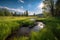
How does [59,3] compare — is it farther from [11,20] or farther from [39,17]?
[11,20]

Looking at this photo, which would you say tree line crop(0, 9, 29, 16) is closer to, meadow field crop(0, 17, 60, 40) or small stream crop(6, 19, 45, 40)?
meadow field crop(0, 17, 60, 40)

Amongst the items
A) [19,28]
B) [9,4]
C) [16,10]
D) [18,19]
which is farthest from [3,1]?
[19,28]

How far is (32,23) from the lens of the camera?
6.11 ft

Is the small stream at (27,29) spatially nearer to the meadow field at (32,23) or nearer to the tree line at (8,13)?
the meadow field at (32,23)

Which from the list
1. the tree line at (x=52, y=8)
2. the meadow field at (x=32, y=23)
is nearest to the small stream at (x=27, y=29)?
the meadow field at (x=32, y=23)

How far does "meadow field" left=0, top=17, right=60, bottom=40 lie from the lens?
1.40 metres

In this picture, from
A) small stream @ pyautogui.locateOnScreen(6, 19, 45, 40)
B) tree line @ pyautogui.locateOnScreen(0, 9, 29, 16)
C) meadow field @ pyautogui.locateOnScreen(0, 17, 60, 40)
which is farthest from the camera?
tree line @ pyautogui.locateOnScreen(0, 9, 29, 16)

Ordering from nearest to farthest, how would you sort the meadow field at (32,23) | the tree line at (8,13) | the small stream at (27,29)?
1. the meadow field at (32,23)
2. the small stream at (27,29)
3. the tree line at (8,13)

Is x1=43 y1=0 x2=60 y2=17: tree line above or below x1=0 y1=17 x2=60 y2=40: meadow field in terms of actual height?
above

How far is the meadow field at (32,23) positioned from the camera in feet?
4.58

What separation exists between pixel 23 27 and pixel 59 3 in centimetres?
67

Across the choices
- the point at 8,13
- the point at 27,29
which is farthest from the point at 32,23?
the point at 8,13

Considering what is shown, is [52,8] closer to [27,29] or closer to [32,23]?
[32,23]

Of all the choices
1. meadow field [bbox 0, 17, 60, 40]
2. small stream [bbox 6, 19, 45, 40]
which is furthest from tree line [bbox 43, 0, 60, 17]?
small stream [bbox 6, 19, 45, 40]
